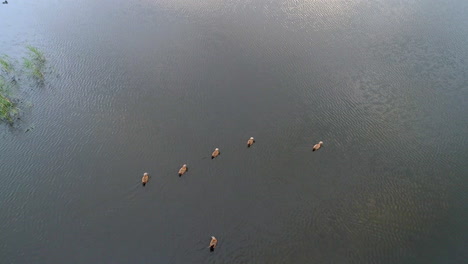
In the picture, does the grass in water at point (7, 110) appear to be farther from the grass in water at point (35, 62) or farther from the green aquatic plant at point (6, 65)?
the green aquatic plant at point (6, 65)

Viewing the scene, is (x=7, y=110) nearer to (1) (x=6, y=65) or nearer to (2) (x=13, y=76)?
(2) (x=13, y=76)

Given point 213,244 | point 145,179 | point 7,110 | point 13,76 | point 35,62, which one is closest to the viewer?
point 213,244

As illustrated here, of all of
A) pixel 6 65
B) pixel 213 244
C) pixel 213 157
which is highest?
pixel 6 65

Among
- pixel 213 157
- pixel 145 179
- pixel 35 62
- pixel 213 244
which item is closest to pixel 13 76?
pixel 35 62

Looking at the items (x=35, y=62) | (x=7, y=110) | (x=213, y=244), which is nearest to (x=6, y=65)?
(x=35, y=62)

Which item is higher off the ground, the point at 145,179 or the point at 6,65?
the point at 6,65

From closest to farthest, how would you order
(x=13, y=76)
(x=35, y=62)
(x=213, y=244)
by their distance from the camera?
(x=213, y=244), (x=13, y=76), (x=35, y=62)

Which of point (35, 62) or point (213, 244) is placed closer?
point (213, 244)

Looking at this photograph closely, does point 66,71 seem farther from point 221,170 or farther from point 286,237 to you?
point 286,237
